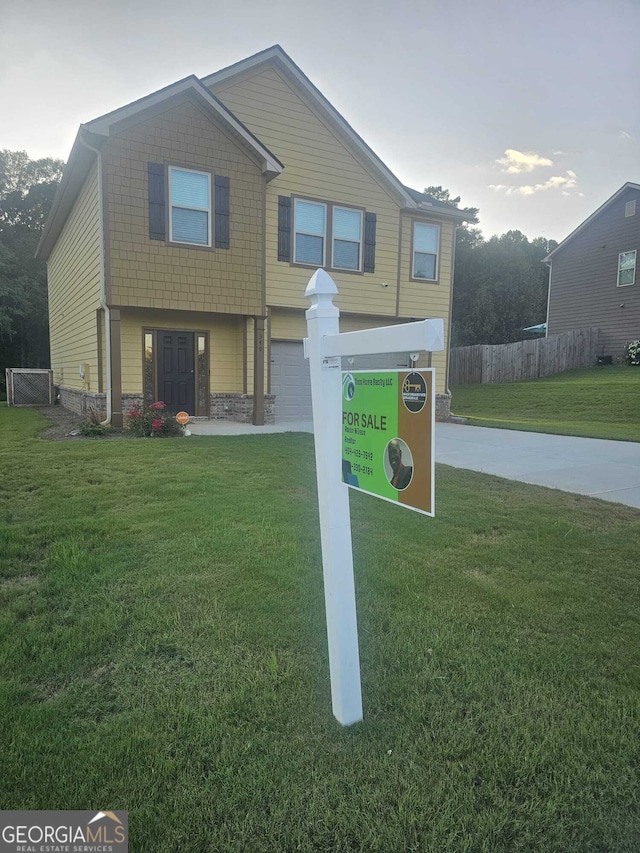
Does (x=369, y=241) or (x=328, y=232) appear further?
(x=369, y=241)

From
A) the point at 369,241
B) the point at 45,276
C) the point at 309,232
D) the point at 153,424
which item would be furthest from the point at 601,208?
the point at 45,276

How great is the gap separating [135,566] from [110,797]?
6.09 feet

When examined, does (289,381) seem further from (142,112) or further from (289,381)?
(142,112)

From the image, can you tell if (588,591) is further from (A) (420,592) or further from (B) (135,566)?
(B) (135,566)

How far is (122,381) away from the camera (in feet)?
35.1

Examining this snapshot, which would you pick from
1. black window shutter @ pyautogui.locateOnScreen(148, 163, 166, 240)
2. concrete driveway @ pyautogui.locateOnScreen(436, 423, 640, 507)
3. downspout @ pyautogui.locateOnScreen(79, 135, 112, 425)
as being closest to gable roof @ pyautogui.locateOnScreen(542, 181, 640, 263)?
concrete driveway @ pyautogui.locateOnScreen(436, 423, 640, 507)

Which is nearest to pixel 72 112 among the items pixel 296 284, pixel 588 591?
pixel 296 284

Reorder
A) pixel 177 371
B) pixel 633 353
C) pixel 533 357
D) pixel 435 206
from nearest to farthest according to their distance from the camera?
pixel 177 371, pixel 435 206, pixel 633 353, pixel 533 357

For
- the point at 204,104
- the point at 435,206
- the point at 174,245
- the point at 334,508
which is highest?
the point at 204,104

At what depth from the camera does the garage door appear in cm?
1235

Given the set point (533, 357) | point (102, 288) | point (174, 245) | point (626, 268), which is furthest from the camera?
point (533, 357)

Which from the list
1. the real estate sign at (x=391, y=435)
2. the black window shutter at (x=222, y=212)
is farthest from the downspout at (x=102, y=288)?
the real estate sign at (x=391, y=435)

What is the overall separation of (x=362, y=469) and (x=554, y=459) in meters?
6.29

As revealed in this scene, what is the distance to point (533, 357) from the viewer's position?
2155 centimetres
